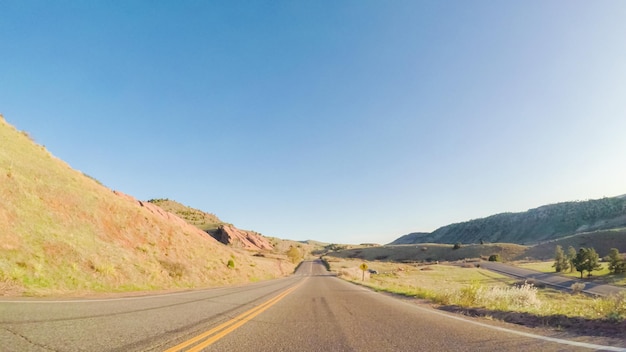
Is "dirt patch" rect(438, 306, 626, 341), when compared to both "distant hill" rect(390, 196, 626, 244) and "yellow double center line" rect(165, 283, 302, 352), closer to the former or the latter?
"yellow double center line" rect(165, 283, 302, 352)

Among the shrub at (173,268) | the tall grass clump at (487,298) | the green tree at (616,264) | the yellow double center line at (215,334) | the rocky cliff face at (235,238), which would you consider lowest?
the green tree at (616,264)

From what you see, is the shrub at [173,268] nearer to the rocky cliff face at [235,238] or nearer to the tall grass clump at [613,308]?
the tall grass clump at [613,308]

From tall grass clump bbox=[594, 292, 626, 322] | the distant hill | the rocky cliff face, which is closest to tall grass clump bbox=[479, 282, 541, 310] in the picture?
tall grass clump bbox=[594, 292, 626, 322]

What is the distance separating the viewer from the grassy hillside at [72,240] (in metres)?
Result: 14.5

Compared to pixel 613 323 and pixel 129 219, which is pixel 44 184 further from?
pixel 613 323

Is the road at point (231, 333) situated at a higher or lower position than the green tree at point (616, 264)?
higher

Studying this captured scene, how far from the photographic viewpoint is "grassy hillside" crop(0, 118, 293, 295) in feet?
47.6

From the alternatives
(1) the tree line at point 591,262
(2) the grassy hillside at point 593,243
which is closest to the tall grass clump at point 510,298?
(1) the tree line at point 591,262

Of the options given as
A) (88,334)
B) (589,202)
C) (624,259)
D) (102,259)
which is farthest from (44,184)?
(589,202)

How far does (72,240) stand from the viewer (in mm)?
18812

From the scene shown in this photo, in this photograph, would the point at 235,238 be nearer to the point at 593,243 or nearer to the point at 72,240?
the point at 72,240

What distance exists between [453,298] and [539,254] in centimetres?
11182

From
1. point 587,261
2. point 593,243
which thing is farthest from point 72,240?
point 593,243

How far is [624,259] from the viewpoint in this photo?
52.7 metres
